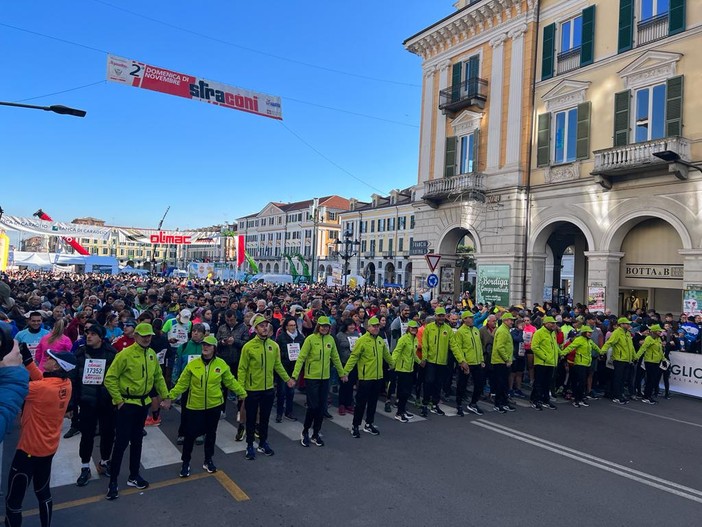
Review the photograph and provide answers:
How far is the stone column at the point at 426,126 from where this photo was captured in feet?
82.9

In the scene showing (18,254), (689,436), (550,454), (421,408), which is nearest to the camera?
(550,454)

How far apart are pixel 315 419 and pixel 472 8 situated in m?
21.4

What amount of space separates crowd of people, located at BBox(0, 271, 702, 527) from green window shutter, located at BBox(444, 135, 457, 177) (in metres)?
11.8

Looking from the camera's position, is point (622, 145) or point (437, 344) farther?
point (622, 145)

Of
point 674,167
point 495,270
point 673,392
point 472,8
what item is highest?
point 472,8

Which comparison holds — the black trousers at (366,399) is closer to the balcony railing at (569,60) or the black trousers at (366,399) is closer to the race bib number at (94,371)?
the race bib number at (94,371)

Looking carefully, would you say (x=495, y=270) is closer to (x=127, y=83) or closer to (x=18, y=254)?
(x=127, y=83)

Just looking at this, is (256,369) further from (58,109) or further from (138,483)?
(58,109)

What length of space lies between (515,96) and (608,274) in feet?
28.1

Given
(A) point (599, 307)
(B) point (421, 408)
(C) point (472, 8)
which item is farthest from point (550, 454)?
(C) point (472, 8)

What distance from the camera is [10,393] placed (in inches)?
114

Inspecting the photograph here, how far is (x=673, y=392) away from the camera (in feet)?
38.8

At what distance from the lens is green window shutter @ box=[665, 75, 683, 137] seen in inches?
627

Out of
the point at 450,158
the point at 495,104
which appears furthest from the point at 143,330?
the point at 450,158
